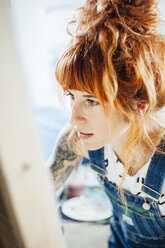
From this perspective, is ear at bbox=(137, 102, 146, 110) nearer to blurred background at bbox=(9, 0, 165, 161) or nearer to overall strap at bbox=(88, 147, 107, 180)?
overall strap at bbox=(88, 147, 107, 180)

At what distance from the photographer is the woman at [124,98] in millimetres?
694

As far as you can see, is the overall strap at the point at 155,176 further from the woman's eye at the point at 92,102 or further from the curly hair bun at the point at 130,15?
the curly hair bun at the point at 130,15

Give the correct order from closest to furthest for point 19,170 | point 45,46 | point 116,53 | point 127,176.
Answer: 1. point 19,170
2. point 116,53
3. point 127,176
4. point 45,46

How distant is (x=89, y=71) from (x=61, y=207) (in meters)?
0.72

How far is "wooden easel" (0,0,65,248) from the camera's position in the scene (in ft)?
0.85

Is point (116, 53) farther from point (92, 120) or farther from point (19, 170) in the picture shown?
point (19, 170)

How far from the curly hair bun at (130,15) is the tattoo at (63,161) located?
Result: 0.51 meters

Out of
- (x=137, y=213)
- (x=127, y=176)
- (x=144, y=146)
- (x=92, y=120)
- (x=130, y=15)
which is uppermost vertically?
(x=130, y=15)

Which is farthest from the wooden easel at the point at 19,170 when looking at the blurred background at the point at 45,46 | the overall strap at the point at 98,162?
the blurred background at the point at 45,46

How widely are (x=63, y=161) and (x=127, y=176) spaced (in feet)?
0.92

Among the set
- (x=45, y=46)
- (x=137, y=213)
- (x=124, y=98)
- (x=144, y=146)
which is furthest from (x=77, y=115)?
(x=45, y=46)

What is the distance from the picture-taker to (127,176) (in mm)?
931

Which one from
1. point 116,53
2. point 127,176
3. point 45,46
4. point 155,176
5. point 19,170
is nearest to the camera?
point 19,170

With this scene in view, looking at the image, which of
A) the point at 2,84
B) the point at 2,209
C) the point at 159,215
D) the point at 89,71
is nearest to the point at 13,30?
the point at 2,84
